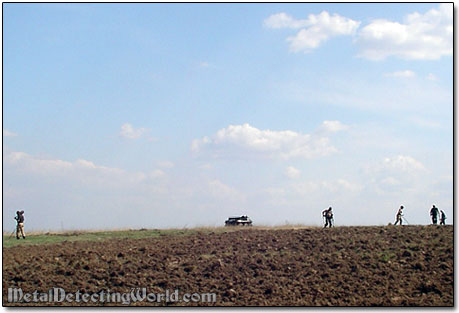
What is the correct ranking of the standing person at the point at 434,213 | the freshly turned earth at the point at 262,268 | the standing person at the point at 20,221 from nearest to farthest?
→ the freshly turned earth at the point at 262,268 → the standing person at the point at 20,221 → the standing person at the point at 434,213

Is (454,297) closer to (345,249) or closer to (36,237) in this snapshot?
(345,249)

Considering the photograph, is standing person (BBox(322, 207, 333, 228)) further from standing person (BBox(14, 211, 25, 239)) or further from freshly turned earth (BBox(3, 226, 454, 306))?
standing person (BBox(14, 211, 25, 239))

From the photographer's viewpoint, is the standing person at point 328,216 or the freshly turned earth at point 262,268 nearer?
the freshly turned earth at point 262,268

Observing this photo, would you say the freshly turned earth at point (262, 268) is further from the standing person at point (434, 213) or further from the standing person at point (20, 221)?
the standing person at point (434, 213)

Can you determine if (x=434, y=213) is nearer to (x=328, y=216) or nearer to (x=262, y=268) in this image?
(x=328, y=216)

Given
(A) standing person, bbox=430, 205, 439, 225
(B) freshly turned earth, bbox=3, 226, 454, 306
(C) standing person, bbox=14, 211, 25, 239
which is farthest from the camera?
(A) standing person, bbox=430, 205, 439, 225

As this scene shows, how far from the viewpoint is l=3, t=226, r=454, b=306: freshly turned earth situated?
21391 millimetres

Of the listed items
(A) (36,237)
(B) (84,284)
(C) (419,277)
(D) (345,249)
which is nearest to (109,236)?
(A) (36,237)

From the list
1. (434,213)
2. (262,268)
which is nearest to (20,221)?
(262,268)

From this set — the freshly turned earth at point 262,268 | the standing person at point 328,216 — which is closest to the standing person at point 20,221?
the freshly turned earth at point 262,268

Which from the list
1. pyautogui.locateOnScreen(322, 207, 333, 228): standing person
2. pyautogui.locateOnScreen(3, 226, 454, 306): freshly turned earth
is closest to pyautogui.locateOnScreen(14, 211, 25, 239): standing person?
pyautogui.locateOnScreen(3, 226, 454, 306): freshly turned earth

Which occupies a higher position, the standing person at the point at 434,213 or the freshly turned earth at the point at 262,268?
the standing person at the point at 434,213

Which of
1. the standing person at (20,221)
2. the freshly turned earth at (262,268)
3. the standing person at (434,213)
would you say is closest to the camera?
the freshly turned earth at (262,268)

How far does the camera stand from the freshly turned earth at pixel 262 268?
2139 centimetres
